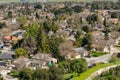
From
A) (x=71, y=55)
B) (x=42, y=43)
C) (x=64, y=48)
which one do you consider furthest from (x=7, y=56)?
(x=71, y=55)

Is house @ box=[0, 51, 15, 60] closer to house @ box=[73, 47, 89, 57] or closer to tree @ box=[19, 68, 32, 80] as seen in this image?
house @ box=[73, 47, 89, 57]

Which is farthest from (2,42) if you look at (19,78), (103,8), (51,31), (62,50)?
(103,8)

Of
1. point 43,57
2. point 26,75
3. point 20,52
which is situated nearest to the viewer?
point 26,75

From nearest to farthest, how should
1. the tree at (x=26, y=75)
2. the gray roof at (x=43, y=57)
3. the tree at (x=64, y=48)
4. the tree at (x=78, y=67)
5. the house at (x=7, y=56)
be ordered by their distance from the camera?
the tree at (x=26, y=75) < the tree at (x=78, y=67) < the gray roof at (x=43, y=57) < the tree at (x=64, y=48) < the house at (x=7, y=56)

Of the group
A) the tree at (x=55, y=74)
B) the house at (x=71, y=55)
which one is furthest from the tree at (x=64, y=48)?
the tree at (x=55, y=74)

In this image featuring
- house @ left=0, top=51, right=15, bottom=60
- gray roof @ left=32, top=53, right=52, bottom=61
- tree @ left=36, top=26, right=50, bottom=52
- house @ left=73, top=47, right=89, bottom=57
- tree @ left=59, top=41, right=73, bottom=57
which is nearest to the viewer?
gray roof @ left=32, top=53, right=52, bottom=61

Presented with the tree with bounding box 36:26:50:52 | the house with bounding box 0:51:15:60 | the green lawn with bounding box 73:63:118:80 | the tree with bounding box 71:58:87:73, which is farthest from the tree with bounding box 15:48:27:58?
the green lawn with bounding box 73:63:118:80

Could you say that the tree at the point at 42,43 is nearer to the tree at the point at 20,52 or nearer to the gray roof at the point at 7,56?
the tree at the point at 20,52

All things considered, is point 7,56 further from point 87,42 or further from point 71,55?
point 87,42

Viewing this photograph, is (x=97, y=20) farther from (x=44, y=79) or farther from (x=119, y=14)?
(x=44, y=79)
